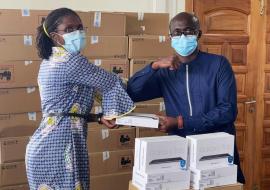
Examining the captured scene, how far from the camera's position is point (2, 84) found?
104 inches

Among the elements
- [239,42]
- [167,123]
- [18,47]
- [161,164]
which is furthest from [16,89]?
[239,42]

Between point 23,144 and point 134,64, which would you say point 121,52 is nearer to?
point 134,64

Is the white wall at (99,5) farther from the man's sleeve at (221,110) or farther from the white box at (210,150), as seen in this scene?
the white box at (210,150)

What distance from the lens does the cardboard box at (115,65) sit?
287 centimetres

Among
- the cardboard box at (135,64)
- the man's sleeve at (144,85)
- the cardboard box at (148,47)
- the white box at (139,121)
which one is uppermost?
the cardboard box at (148,47)

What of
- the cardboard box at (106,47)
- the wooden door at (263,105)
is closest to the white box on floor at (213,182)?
the cardboard box at (106,47)

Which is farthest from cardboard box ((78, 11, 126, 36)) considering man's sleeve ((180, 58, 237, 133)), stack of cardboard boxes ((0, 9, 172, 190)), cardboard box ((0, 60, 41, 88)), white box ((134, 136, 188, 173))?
white box ((134, 136, 188, 173))

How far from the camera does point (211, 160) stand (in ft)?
5.80

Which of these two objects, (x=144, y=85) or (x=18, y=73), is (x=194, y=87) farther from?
(x=18, y=73)

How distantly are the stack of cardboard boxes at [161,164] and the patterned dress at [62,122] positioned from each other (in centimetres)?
35

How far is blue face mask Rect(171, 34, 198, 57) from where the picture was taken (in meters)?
2.05

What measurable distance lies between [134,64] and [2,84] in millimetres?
878

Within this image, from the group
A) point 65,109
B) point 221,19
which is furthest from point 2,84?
point 221,19

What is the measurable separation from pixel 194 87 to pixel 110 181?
1198 mm
